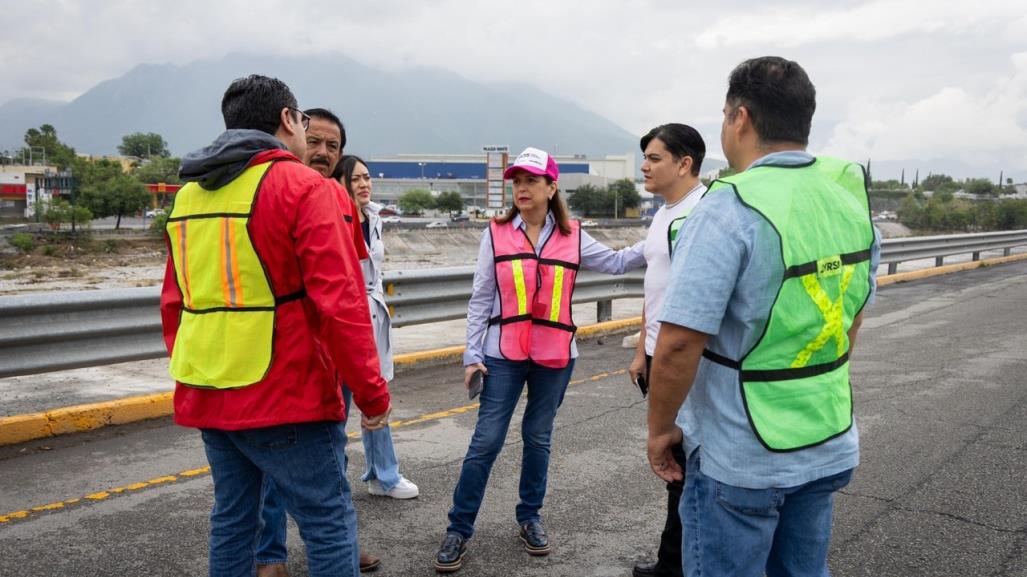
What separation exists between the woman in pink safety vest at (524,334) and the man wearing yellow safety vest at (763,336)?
65.7 inches

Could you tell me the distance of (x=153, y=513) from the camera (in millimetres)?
4215

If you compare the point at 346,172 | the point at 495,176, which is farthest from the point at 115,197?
the point at 346,172

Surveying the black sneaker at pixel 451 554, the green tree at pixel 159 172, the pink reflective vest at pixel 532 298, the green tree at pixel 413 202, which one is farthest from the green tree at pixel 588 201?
the black sneaker at pixel 451 554

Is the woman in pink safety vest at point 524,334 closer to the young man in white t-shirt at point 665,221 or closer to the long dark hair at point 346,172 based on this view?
the young man in white t-shirt at point 665,221

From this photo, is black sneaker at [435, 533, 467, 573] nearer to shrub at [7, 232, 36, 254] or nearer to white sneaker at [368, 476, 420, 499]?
white sneaker at [368, 476, 420, 499]

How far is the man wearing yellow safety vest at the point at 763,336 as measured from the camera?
1981 mm

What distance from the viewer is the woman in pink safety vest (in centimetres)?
376

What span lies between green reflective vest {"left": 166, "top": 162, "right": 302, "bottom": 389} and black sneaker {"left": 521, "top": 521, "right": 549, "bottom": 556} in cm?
187

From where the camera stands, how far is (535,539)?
385cm

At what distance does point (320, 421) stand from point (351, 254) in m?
0.53

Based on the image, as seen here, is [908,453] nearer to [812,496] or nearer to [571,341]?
[571,341]

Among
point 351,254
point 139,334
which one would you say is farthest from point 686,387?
point 139,334

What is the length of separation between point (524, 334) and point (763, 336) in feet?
6.16

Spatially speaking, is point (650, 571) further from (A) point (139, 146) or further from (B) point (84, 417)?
(A) point (139, 146)
